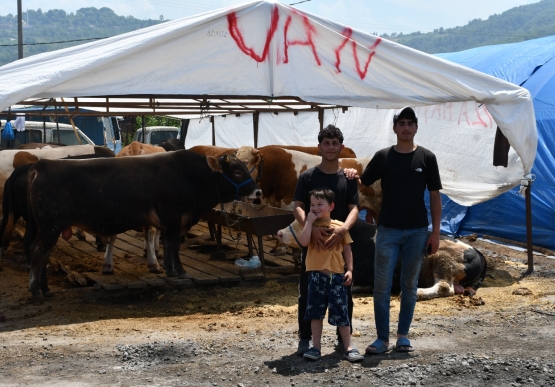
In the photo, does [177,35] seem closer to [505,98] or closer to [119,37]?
[119,37]

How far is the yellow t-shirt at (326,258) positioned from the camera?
577cm

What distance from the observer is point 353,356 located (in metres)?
5.76

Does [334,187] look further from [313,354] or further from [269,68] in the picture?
[269,68]

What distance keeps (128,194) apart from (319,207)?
372 centimetres

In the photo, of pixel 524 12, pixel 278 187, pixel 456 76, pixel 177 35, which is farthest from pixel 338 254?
pixel 524 12

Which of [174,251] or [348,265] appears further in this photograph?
[174,251]

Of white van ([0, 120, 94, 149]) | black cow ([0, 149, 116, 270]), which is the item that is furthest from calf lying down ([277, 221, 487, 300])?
white van ([0, 120, 94, 149])

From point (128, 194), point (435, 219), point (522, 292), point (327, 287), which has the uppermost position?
point (435, 219)

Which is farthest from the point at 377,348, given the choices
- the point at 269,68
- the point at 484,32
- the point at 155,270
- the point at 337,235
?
the point at 484,32

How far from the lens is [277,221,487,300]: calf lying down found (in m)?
8.57

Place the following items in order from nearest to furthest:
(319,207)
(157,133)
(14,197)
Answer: (319,207) → (14,197) → (157,133)

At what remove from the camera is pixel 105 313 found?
7996 mm

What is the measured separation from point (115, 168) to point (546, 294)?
17.8 feet

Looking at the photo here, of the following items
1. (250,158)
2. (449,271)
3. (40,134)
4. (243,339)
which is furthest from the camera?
(40,134)
